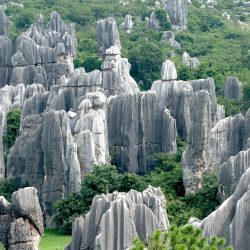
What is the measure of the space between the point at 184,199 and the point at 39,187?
4642 mm

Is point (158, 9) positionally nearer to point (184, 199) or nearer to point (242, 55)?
point (242, 55)

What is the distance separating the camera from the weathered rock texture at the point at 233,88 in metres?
60.2

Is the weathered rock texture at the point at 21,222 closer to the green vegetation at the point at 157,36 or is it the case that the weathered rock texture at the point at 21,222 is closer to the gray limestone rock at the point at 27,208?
the gray limestone rock at the point at 27,208

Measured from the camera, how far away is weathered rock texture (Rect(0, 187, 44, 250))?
34.1 metres

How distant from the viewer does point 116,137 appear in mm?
46844

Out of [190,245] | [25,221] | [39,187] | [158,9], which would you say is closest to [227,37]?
[158,9]

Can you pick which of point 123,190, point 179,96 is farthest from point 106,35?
point 123,190

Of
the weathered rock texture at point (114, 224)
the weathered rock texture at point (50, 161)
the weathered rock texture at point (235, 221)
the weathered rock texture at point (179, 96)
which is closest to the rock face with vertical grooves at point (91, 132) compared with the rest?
the weathered rock texture at point (50, 161)

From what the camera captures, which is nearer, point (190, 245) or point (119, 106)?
point (190, 245)

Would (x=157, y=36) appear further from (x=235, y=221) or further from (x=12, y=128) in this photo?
(x=235, y=221)

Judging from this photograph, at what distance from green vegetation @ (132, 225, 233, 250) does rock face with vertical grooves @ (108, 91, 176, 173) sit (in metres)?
22.4

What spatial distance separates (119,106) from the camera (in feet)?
155

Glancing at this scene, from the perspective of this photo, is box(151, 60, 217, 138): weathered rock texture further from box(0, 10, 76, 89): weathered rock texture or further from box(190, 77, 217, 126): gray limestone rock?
box(0, 10, 76, 89): weathered rock texture

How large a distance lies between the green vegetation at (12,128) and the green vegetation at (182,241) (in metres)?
24.4
